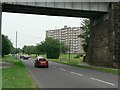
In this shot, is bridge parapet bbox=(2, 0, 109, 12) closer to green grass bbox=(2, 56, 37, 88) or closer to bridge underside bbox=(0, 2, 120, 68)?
bridge underside bbox=(0, 2, 120, 68)

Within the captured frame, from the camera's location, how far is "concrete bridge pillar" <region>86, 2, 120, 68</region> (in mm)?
45906

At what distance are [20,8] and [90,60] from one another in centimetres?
1749

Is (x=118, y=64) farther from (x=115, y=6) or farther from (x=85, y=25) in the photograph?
(x=85, y=25)

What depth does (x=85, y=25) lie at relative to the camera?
9244 cm

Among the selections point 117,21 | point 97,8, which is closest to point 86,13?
point 97,8

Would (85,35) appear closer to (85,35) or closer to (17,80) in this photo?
(85,35)

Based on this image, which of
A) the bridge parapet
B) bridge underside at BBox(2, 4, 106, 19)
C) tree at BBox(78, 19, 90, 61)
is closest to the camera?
the bridge parapet

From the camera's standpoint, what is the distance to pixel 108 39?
4809cm

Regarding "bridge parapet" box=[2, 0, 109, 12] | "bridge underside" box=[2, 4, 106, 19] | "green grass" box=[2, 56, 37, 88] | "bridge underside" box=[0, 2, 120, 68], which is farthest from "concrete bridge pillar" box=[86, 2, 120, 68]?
"green grass" box=[2, 56, 37, 88]

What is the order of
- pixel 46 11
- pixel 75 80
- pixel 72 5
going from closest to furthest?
pixel 75 80 → pixel 72 5 → pixel 46 11

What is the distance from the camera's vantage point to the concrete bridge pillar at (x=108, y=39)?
45906 mm

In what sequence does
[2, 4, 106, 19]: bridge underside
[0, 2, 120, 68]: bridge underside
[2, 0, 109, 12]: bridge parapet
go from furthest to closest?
1. [2, 4, 106, 19]: bridge underside
2. [0, 2, 120, 68]: bridge underside
3. [2, 0, 109, 12]: bridge parapet

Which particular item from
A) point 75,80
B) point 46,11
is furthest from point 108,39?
point 75,80

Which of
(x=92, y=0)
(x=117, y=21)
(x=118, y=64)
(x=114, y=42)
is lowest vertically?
(x=118, y=64)
